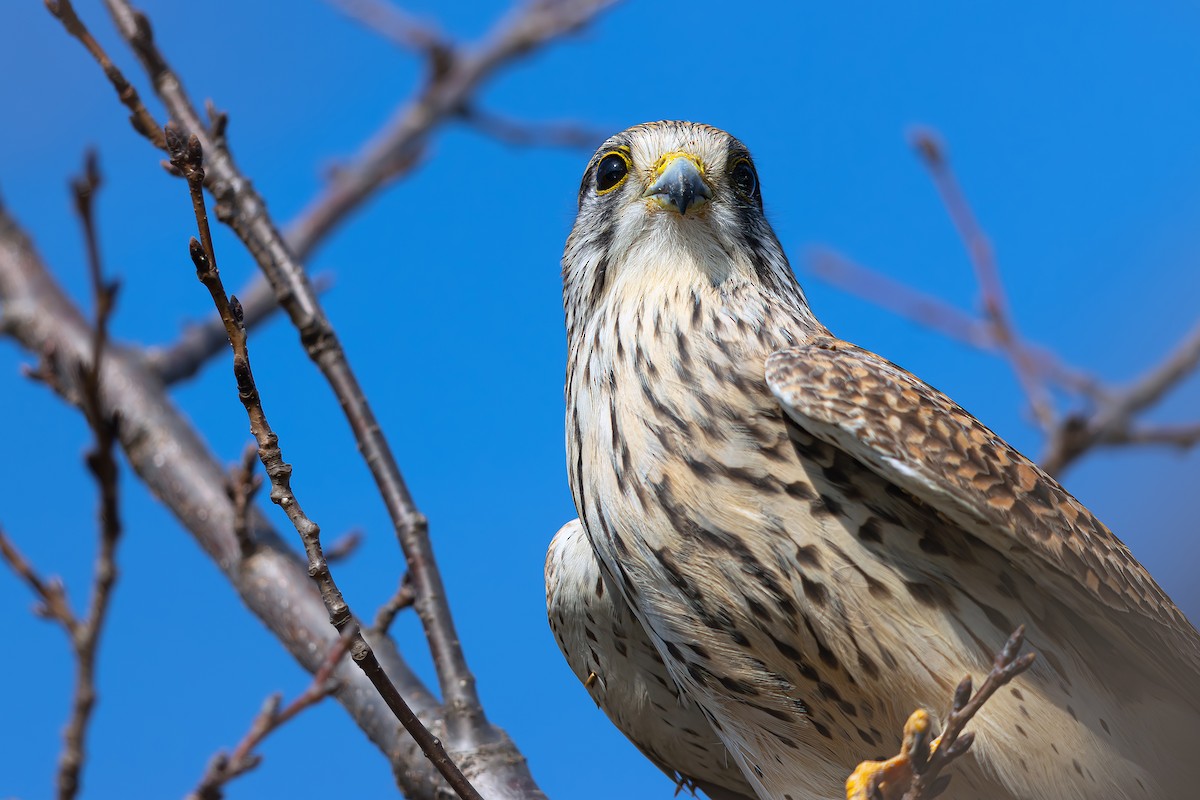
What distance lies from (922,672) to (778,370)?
2.52 ft

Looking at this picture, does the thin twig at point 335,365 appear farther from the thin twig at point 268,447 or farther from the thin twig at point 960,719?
the thin twig at point 960,719

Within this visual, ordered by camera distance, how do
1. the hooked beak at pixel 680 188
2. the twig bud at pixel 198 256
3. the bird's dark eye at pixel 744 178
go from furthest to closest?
the bird's dark eye at pixel 744 178, the hooked beak at pixel 680 188, the twig bud at pixel 198 256

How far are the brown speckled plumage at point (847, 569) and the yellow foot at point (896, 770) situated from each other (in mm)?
185

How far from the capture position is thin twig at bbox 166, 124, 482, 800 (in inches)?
85.5

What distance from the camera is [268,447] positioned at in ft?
7.48

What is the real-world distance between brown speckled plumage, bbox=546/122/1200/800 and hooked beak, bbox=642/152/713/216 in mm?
322

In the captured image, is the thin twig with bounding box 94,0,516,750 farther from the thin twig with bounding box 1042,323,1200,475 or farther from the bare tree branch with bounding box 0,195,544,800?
the thin twig with bounding box 1042,323,1200,475

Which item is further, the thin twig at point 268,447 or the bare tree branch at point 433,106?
the bare tree branch at point 433,106

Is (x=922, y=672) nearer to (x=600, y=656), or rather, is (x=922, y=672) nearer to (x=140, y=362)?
(x=600, y=656)

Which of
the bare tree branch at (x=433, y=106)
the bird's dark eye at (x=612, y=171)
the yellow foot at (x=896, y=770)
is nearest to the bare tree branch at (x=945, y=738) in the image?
the yellow foot at (x=896, y=770)

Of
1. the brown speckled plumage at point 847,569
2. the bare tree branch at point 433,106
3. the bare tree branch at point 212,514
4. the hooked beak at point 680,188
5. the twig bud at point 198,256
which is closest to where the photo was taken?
the twig bud at point 198,256

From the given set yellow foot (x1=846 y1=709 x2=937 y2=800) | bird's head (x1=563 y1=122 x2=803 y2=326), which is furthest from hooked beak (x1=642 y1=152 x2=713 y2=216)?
yellow foot (x1=846 y1=709 x2=937 y2=800)

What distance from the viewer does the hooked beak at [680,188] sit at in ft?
12.0

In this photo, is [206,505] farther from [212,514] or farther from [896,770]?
[896,770]
